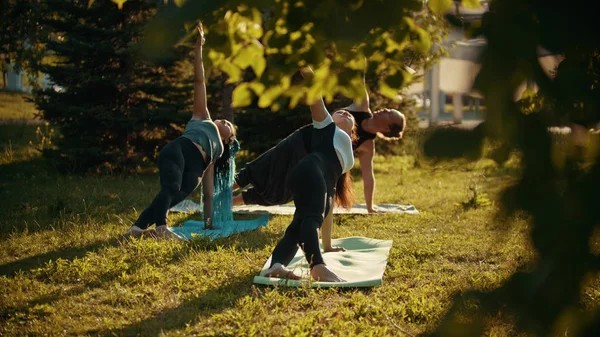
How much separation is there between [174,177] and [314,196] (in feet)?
6.55

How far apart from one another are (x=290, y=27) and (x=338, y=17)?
1.48ft

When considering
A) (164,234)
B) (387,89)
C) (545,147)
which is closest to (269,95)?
(387,89)

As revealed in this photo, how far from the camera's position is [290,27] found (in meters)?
2.32

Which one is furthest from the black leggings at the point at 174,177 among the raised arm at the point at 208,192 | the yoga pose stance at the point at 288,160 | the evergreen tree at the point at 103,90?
the evergreen tree at the point at 103,90

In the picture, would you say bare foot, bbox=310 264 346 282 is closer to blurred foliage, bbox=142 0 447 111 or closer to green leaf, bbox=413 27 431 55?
blurred foliage, bbox=142 0 447 111

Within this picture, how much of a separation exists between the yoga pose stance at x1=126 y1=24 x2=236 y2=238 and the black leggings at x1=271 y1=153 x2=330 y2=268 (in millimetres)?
1645

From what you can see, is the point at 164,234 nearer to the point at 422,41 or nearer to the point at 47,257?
A: the point at 47,257

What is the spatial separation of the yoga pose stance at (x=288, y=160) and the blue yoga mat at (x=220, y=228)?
245 millimetres

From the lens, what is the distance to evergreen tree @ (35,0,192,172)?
35.5ft

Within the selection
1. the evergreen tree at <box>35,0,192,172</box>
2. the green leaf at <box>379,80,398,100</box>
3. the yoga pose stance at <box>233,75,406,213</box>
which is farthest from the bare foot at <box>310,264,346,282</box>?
the evergreen tree at <box>35,0,192,172</box>

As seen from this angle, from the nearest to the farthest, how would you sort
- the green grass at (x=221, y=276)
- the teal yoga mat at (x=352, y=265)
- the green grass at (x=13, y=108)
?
the green grass at (x=221, y=276)
the teal yoga mat at (x=352, y=265)
the green grass at (x=13, y=108)

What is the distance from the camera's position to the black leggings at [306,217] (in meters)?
4.66

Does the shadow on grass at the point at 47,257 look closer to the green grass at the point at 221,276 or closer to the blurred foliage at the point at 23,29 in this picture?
the green grass at the point at 221,276

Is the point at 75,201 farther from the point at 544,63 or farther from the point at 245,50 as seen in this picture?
the point at 544,63
